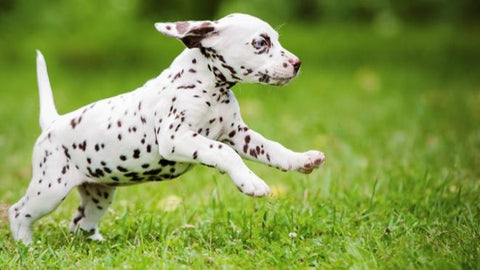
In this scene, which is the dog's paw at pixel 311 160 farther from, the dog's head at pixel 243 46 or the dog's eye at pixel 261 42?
the dog's eye at pixel 261 42

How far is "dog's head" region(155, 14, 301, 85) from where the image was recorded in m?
3.29

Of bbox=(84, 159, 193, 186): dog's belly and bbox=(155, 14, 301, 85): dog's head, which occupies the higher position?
bbox=(155, 14, 301, 85): dog's head

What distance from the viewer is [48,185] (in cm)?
379

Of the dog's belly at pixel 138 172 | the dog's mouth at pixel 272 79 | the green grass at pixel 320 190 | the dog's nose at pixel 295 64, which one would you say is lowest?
the green grass at pixel 320 190

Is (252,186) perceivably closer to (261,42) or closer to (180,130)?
(180,130)

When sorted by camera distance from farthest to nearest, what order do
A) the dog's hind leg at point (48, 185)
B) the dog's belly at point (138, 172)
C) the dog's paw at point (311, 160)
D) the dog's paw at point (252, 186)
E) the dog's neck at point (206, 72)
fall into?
the dog's hind leg at point (48, 185)
the dog's belly at point (138, 172)
the dog's neck at point (206, 72)
the dog's paw at point (311, 160)
the dog's paw at point (252, 186)

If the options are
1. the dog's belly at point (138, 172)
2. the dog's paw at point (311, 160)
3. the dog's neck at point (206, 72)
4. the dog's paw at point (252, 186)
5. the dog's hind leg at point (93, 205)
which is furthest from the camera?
the dog's hind leg at point (93, 205)

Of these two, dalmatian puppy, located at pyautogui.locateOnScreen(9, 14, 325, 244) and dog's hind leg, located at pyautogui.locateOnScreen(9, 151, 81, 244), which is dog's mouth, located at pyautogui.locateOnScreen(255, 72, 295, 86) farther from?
dog's hind leg, located at pyautogui.locateOnScreen(9, 151, 81, 244)

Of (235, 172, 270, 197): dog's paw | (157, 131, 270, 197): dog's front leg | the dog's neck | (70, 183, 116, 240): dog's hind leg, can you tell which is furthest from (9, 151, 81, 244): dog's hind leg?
(235, 172, 270, 197): dog's paw

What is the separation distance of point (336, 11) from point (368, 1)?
114cm

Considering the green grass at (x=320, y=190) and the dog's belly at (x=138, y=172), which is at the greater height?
the dog's belly at (x=138, y=172)

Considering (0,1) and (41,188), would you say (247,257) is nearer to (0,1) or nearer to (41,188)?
(41,188)

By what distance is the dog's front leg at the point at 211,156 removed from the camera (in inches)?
122

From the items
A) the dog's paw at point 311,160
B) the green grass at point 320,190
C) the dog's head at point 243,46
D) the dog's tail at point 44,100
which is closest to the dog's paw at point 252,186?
the dog's paw at point 311,160
